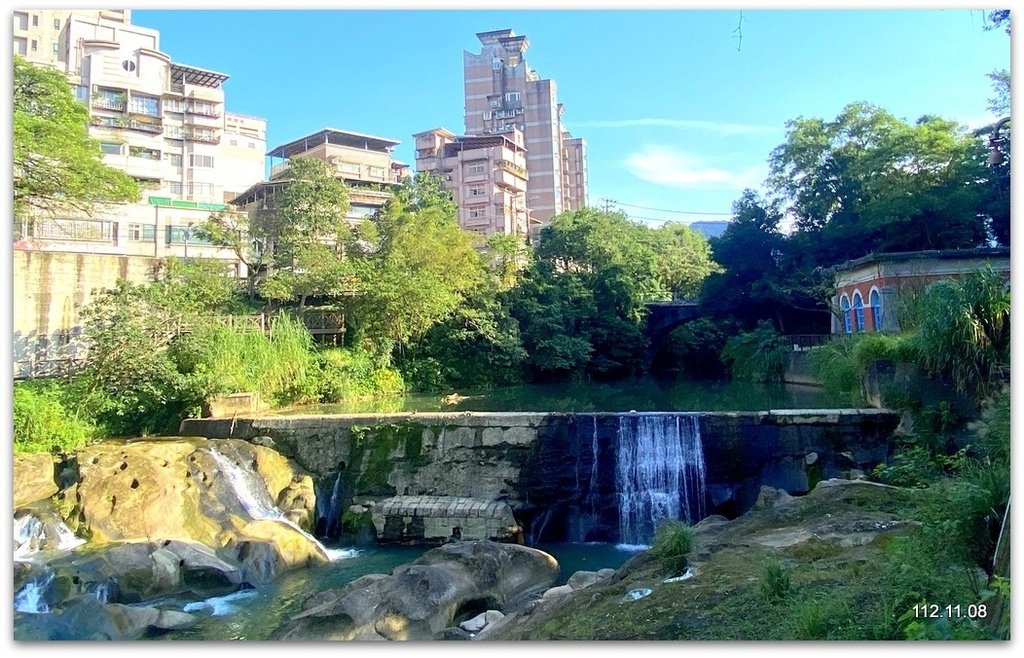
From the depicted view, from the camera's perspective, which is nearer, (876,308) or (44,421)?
(44,421)

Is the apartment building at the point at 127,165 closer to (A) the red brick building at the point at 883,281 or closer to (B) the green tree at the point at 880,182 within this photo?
(A) the red brick building at the point at 883,281

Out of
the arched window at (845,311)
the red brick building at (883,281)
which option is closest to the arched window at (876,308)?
the red brick building at (883,281)

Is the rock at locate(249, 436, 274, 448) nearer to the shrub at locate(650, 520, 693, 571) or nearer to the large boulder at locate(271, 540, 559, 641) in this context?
the large boulder at locate(271, 540, 559, 641)

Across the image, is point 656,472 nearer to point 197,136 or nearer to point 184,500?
point 184,500

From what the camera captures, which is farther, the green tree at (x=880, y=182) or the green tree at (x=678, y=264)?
the green tree at (x=678, y=264)

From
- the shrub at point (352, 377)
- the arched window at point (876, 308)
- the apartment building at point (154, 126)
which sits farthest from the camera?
the apartment building at point (154, 126)

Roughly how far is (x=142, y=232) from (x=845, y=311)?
2134cm

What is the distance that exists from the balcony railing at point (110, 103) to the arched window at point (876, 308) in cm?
3173

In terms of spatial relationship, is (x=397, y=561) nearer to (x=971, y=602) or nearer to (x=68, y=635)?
(x=68, y=635)

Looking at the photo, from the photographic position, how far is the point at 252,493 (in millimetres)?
8922

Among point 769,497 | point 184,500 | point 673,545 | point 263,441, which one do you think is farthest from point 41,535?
point 769,497

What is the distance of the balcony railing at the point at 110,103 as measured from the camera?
30750mm

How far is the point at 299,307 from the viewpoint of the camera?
1716 cm

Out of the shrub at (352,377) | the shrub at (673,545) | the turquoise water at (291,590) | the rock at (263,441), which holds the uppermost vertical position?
the shrub at (352,377)
